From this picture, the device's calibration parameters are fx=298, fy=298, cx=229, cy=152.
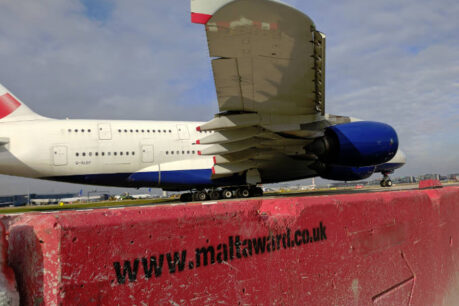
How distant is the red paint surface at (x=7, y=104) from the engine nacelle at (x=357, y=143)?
1283 cm

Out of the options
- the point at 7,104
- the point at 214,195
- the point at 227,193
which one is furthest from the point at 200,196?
Result: the point at 7,104

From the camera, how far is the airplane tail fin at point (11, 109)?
503 inches

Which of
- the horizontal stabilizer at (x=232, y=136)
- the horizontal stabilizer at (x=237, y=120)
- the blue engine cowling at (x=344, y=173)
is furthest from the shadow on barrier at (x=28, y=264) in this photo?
the blue engine cowling at (x=344, y=173)

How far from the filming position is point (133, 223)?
5.14 ft

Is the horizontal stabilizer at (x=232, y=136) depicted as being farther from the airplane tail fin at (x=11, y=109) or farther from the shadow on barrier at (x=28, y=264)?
the shadow on barrier at (x=28, y=264)

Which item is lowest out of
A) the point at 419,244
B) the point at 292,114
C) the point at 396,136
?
the point at 419,244

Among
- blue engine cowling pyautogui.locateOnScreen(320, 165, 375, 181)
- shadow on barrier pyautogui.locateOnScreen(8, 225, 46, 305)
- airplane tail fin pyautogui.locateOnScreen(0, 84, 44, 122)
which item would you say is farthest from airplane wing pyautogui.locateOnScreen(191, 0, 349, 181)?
airplane tail fin pyautogui.locateOnScreen(0, 84, 44, 122)

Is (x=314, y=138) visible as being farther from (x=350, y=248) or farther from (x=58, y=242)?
(x=58, y=242)

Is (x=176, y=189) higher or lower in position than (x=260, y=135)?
lower

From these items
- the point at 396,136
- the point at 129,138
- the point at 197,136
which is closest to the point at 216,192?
the point at 197,136

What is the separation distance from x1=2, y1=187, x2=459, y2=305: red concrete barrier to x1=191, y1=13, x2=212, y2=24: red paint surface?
162 inches

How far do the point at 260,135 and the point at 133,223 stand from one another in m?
9.04

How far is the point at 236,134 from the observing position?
34.1 ft

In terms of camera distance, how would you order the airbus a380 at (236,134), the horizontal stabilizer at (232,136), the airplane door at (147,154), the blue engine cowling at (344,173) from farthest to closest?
the blue engine cowling at (344,173) → the airplane door at (147,154) → the horizontal stabilizer at (232,136) → the airbus a380 at (236,134)
